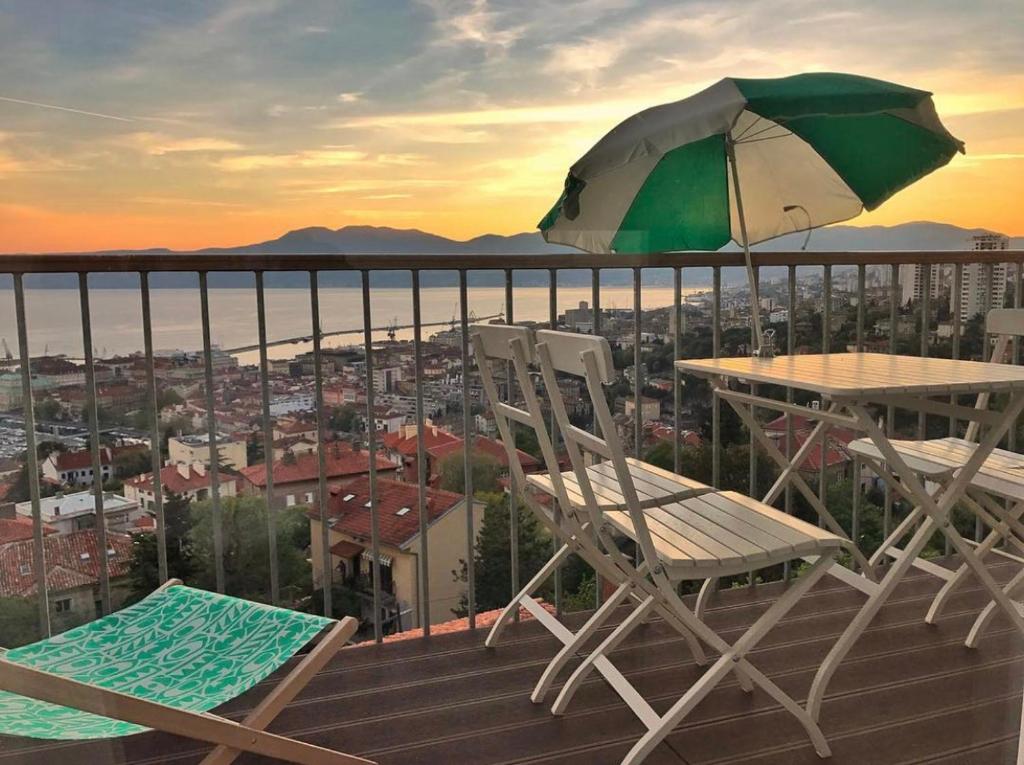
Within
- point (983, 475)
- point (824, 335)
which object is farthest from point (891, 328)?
point (983, 475)

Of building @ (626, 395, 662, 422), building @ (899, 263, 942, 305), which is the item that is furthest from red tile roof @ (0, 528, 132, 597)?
building @ (899, 263, 942, 305)

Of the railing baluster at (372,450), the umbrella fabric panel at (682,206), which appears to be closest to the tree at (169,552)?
the railing baluster at (372,450)

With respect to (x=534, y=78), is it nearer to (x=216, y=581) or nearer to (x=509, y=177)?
(x=509, y=177)

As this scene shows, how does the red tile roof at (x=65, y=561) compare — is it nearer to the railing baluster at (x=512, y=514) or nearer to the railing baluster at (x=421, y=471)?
the railing baluster at (x=421, y=471)

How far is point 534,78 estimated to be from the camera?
7.70 ft

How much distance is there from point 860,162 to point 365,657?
2264 millimetres

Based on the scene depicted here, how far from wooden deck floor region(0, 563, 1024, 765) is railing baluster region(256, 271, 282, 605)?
13.4 inches

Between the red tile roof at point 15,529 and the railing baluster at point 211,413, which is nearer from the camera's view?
the red tile roof at point 15,529

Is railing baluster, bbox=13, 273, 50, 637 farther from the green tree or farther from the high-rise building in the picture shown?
the high-rise building

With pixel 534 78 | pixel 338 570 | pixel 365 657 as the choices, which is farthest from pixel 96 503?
pixel 534 78

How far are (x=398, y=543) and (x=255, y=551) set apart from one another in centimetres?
44

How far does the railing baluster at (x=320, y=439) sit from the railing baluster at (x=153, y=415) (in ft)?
1.44

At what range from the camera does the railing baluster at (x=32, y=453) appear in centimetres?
192

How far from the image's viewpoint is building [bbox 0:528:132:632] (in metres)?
1.92
